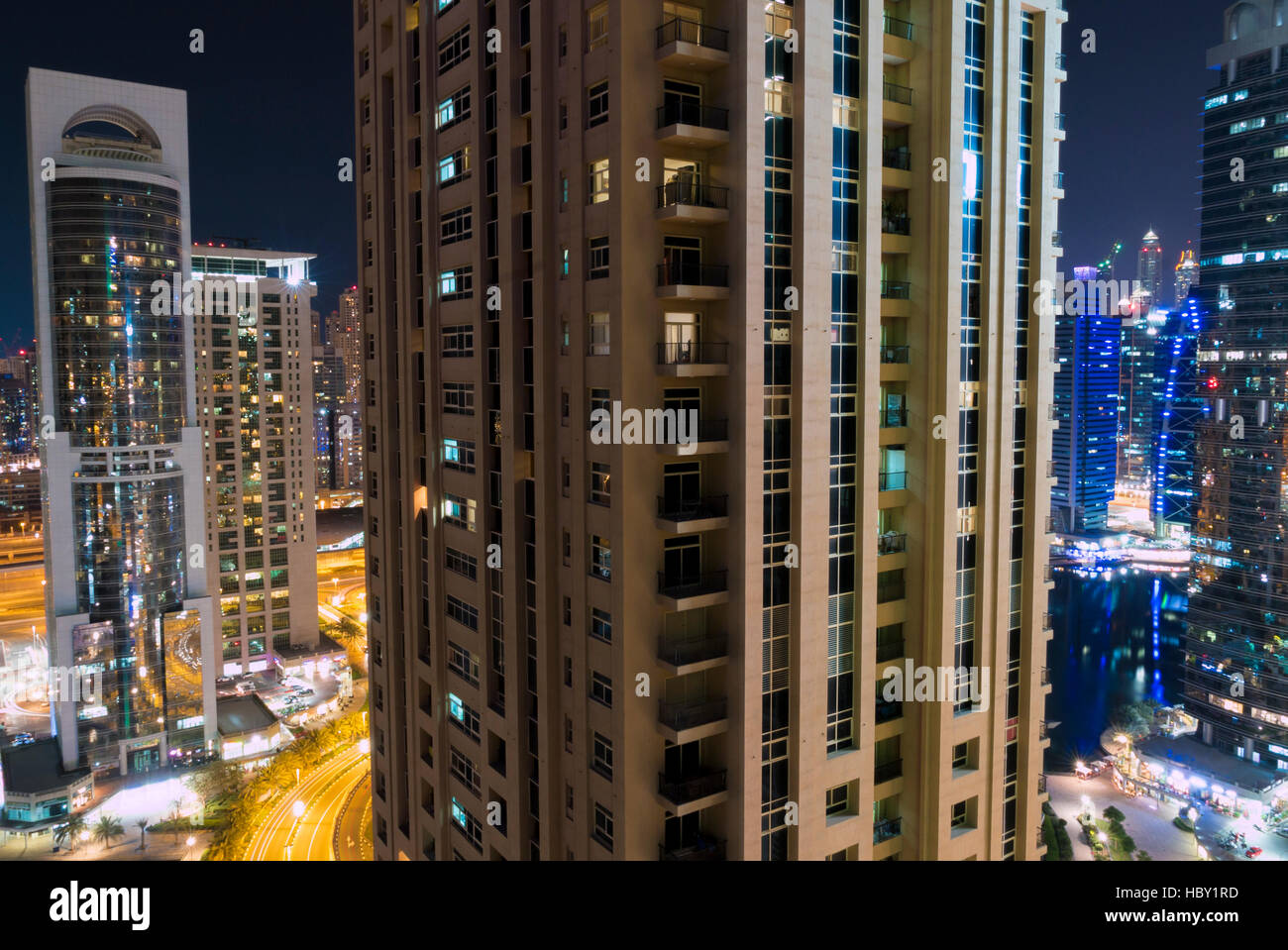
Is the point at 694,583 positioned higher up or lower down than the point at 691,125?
lower down

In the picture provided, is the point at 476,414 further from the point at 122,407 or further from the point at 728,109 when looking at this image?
the point at 122,407

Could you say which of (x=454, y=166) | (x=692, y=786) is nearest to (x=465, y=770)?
(x=692, y=786)

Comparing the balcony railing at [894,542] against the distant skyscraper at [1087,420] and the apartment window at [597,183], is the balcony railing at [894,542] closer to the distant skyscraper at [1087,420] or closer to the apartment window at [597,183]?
the apartment window at [597,183]

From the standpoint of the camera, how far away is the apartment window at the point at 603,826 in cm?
1259

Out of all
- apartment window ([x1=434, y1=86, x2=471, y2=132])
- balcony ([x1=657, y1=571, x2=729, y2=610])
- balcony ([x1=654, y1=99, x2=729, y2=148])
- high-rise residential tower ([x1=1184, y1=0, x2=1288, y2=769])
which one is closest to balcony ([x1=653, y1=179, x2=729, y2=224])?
balcony ([x1=654, y1=99, x2=729, y2=148])

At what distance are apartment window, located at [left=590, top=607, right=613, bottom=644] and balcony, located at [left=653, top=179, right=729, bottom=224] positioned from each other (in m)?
5.56

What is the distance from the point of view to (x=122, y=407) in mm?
40781

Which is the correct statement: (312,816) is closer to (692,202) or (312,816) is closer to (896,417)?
(896,417)

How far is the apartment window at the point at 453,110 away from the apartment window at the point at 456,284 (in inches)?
104

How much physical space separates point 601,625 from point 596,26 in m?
8.54

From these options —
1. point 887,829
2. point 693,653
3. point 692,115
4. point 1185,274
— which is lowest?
point 887,829

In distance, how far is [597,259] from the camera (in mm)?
12320

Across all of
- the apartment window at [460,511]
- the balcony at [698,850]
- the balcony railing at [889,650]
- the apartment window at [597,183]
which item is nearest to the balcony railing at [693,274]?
the apartment window at [597,183]
